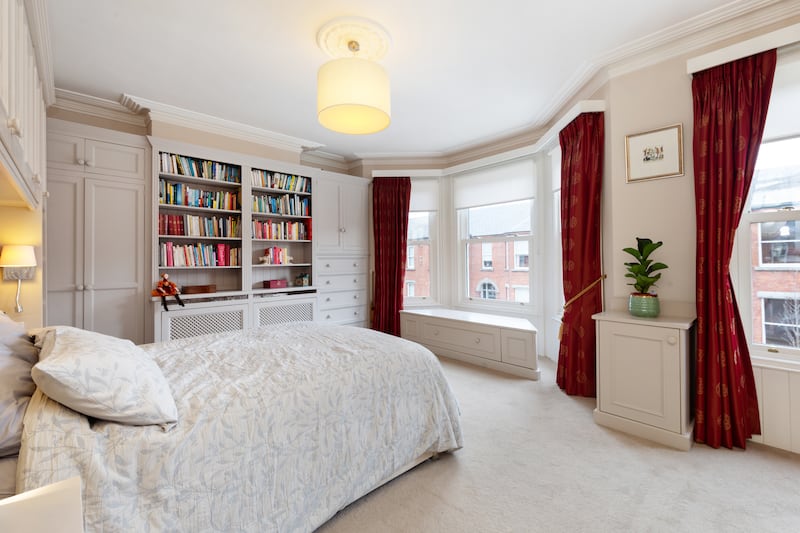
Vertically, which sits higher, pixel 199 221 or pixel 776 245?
pixel 199 221

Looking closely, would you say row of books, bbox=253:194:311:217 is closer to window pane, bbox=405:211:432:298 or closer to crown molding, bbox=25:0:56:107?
window pane, bbox=405:211:432:298

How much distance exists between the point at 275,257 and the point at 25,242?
6.69ft

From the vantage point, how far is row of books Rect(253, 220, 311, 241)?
3.87m

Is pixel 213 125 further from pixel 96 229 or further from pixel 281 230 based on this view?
pixel 96 229

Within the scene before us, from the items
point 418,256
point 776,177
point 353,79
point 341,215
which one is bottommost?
point 418,256

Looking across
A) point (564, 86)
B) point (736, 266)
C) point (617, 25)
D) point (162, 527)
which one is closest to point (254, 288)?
point (162, 527)

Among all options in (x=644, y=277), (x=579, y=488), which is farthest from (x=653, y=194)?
(x=579, y=488)

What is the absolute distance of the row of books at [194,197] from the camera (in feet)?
10.7

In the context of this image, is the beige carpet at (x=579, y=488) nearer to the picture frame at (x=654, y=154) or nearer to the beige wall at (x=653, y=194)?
the beige wall at (x=653, y=194)

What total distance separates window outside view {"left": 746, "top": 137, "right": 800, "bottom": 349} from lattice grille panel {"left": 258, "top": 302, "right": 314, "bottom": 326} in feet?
12.7

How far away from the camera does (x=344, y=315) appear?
456cm

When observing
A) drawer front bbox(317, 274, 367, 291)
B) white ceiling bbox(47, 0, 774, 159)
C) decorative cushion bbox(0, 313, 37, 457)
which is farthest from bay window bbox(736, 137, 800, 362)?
drawer front bbox(317, 274, 367, 291)

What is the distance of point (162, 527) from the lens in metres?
1.03

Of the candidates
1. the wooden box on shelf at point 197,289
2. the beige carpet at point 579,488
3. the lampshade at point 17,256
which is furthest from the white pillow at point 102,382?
the wooden box on shelf at point 197,289
